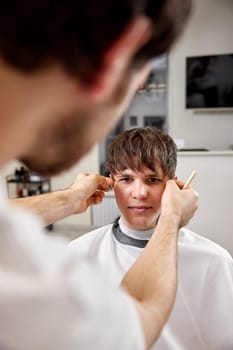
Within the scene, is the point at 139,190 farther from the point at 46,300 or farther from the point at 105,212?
the point at 105,212

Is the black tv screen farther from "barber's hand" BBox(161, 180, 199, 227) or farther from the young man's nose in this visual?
"barber's hand" BBox(161, 180, 199, 227)

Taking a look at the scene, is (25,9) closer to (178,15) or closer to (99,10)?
(99,10)

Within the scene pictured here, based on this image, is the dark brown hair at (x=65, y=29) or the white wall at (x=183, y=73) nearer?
the dark brown hair at (x=65, y=29)

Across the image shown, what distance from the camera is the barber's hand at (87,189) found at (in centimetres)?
131

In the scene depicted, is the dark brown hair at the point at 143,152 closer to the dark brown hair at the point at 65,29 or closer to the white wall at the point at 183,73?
the dark brown hair at the point at 65,29

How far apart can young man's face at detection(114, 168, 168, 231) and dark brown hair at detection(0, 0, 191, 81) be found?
0.97 m

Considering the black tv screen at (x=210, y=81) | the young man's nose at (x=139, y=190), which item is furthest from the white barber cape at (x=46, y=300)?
the black tv screen at (x=210, y=81)

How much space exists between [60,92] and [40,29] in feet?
0.30

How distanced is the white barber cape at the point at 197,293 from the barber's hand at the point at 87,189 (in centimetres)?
21

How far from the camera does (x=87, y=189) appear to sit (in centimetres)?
134

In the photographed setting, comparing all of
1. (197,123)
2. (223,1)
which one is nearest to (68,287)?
(197,123)

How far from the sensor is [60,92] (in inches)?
18.9

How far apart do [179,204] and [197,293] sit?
0.54m

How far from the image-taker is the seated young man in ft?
4.05
